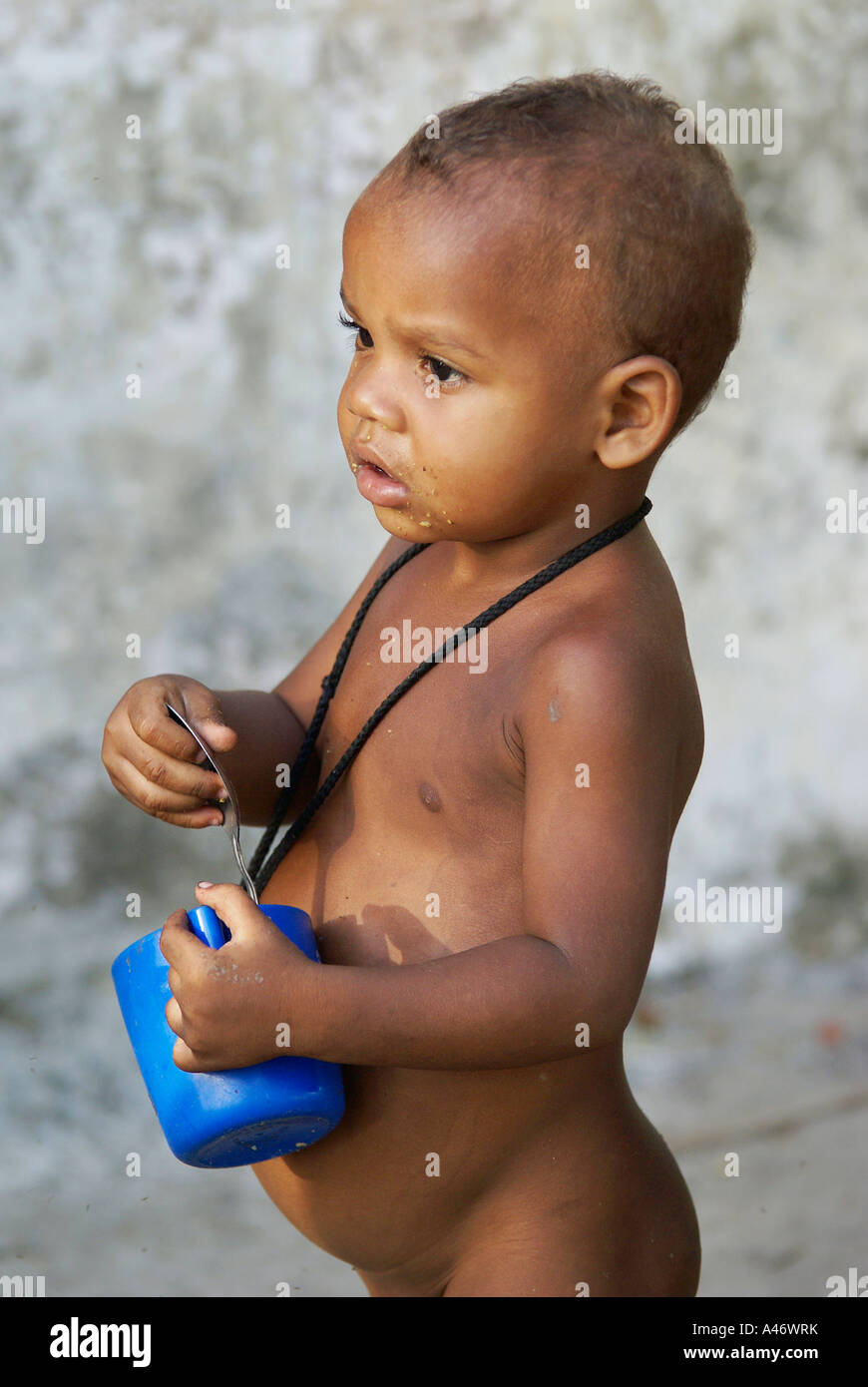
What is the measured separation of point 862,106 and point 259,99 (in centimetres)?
101

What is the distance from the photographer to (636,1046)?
2344 millimetres

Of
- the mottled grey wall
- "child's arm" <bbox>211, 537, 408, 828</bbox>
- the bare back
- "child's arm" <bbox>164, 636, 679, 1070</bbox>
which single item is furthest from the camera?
the mottled grey wall

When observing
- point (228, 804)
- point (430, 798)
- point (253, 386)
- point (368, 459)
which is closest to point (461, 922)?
point (430, 798)

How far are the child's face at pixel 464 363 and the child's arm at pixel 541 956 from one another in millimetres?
114

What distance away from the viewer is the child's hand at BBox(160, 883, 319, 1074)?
86 centimetres

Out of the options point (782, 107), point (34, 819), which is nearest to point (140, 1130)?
point (34, 819)

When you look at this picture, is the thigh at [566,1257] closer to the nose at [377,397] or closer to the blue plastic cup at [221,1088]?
the blue plastic cup at [221,1088]

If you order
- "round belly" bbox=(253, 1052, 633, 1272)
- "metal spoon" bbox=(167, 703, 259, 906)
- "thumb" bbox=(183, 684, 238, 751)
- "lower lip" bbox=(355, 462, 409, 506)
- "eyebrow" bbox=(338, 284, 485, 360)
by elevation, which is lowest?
"round belly" bbox=(253, 1052, 633, 1272)

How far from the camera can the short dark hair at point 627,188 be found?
34.6 inches

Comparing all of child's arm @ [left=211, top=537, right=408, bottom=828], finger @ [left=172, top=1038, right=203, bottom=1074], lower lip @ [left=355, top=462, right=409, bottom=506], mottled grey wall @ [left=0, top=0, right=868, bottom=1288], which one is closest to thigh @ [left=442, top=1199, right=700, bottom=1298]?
finger @ [left=172, top=1038, right=203, bottom=1074]

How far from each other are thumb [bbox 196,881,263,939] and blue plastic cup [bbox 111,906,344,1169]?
0.01 m

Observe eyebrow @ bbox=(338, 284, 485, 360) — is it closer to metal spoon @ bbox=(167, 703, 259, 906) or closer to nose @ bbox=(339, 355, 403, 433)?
nose @ bbox=(339, 355, 403, 433)

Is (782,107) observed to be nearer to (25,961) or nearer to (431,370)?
(25,961)

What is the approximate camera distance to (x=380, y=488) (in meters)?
0.93
